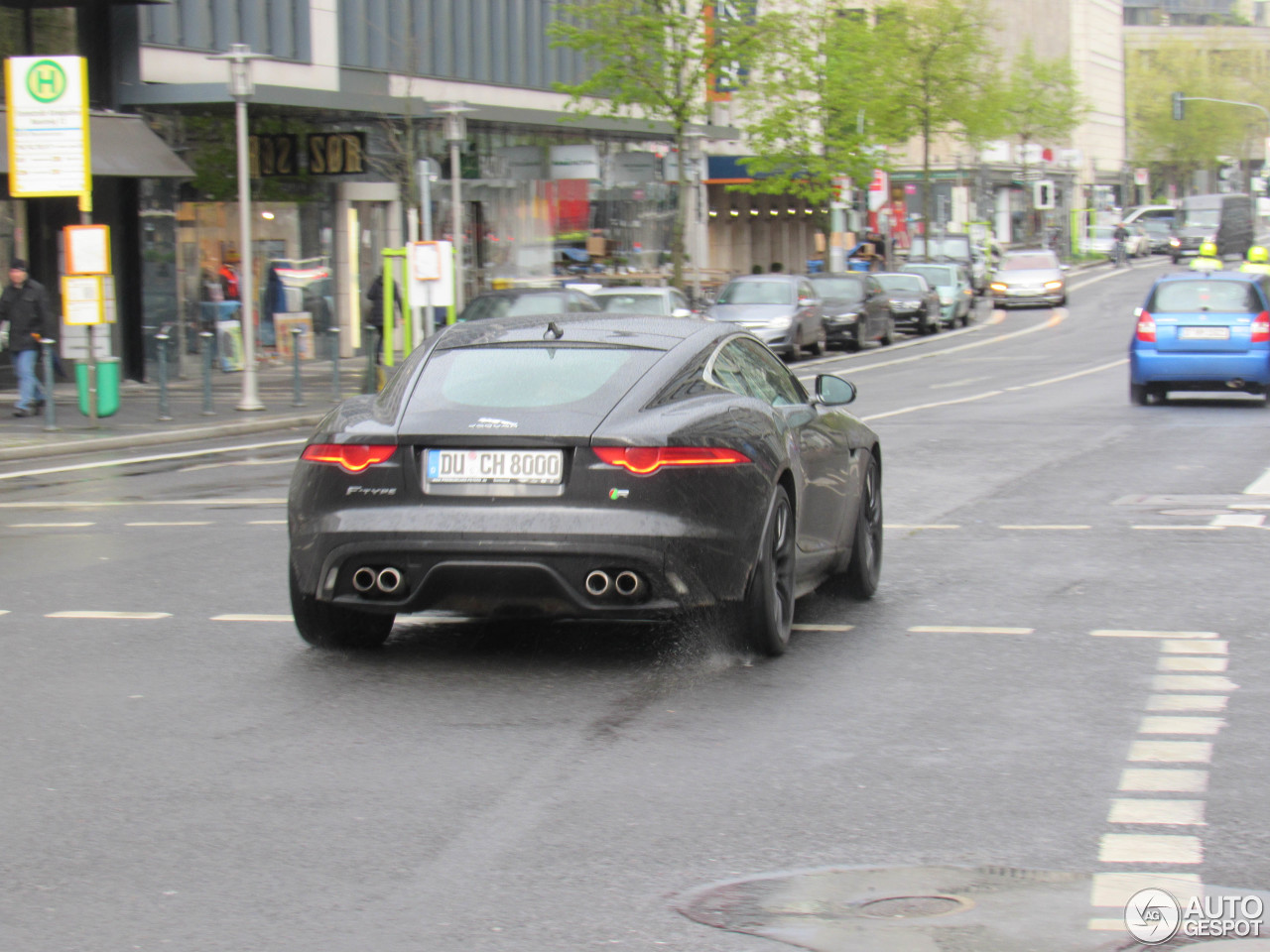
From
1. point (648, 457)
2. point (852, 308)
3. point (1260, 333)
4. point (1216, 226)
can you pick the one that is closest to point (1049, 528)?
point (648, 457)

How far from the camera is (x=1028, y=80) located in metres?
92.5

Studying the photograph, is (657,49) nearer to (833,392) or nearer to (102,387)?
(102,387)

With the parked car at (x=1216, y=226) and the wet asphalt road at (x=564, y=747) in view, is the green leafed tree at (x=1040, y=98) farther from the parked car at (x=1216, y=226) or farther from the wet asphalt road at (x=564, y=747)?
the wet asphalt road at (x=564, y=747)

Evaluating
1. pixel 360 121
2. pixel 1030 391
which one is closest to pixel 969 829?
pixel 1030 391

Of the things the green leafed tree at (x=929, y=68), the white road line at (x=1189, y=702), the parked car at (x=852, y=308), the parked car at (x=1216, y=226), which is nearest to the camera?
the white road line at (x=1189, y=702)

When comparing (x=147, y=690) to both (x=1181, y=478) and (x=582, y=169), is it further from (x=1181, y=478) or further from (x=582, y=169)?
(x=582, y=169)

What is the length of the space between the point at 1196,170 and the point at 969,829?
465 feet

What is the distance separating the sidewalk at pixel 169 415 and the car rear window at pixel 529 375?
11566 mm

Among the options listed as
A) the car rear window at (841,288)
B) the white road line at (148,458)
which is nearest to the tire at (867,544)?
the white road line at (148,458)

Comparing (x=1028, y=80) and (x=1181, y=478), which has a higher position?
(x=1028, y=80)

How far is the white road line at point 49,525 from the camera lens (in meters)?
12.6

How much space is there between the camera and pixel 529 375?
7.72m

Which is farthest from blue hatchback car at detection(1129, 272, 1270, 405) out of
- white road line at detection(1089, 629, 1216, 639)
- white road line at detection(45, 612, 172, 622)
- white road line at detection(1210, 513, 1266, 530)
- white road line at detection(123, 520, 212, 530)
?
white road line at detection(45, 612, 172, 622)

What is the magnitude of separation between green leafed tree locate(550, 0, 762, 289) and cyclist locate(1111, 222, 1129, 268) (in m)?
48.8
